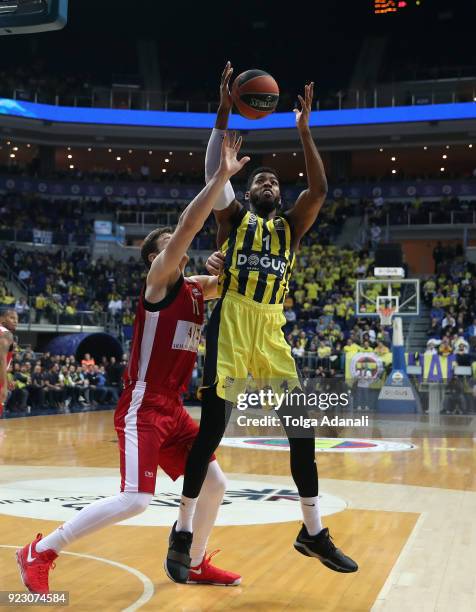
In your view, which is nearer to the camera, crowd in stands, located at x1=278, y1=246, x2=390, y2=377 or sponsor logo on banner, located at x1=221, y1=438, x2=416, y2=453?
sponsor logo on banner, located at x1=221, y1=438, x2=416, y2=453

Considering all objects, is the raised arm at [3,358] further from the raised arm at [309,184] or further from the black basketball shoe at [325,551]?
the black basketball shoe at [325,551]

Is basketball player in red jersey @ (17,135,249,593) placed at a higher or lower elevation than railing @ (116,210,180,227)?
lower

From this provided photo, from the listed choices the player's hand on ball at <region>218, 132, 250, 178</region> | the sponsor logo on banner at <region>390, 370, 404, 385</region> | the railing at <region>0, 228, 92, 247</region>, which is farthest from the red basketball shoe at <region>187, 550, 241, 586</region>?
the railing at <region>0, 228, 92, 247</region>

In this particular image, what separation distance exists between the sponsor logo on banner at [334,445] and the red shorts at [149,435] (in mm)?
7710

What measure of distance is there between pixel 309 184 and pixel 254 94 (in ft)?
2.00

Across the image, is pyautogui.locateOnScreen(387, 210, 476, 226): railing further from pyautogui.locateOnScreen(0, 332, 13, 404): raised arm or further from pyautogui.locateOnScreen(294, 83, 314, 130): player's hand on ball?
pyautogui.locateOnScreen(294, 83, 314, 130): player's hand on ball

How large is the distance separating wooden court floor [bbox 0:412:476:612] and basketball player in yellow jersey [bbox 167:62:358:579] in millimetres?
280

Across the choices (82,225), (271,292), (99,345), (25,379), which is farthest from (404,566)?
(82,225)

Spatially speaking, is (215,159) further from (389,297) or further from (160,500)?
(389,297)

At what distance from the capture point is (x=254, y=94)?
4387 mm

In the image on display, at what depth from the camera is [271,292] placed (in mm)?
4488

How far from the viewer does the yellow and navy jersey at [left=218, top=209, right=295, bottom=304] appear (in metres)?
4.48

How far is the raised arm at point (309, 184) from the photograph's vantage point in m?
4.61

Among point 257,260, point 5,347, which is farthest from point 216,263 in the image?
point 5,347
